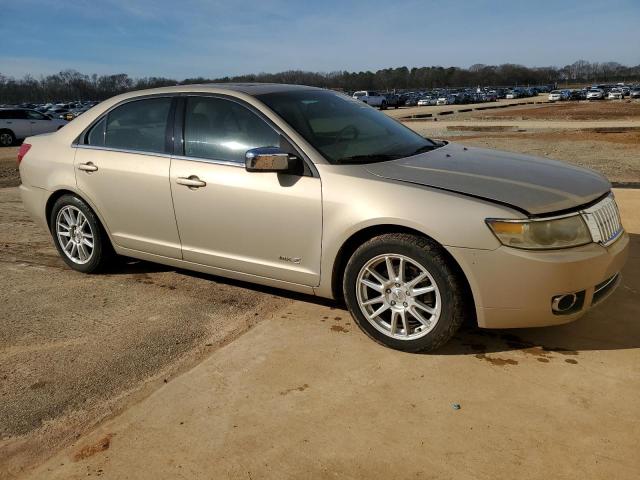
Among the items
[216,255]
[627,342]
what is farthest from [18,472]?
[627,342]

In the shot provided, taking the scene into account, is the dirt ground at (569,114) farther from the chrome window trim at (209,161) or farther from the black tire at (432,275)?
the black tire at (432,275)

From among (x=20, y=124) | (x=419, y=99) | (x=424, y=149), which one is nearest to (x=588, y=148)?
(x=424, y=149)

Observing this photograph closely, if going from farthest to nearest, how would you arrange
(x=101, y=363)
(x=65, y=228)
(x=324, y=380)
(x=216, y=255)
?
(x=65, y=228), (x=216, y=255), (x=101, y=363), (x=324, y=380)

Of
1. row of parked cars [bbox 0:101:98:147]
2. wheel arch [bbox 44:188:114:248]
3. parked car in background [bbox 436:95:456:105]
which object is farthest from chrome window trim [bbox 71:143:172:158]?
parked car in background [bbox 436:95:456:105]

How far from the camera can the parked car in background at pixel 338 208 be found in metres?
3.12

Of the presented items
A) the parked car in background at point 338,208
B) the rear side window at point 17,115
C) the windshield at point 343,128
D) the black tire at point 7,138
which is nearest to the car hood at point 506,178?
the parked car in background at point 338,208

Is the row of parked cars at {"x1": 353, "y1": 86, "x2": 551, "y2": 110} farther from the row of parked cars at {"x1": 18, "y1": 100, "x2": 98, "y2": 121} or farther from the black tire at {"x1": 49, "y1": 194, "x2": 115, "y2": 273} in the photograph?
the black tire at {"x1": 49, "y1": 194, "x2": 115, "y2": 273}

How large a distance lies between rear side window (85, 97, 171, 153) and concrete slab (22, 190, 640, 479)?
1768mm

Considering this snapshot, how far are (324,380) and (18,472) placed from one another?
1.50m

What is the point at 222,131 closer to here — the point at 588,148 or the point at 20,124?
the point at 588,148

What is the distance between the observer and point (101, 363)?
342cm

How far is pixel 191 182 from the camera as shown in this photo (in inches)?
160

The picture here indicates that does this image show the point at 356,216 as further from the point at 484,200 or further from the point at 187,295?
the point at 187,295

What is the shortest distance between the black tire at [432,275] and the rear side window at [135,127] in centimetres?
188
